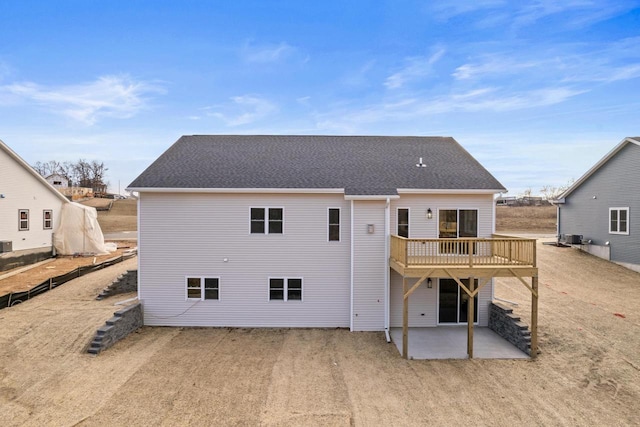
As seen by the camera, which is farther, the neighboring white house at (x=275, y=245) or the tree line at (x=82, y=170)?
the tree line at (x=82, y=170)

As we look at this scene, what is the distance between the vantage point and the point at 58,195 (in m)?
23.1

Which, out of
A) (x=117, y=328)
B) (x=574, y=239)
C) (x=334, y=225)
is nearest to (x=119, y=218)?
(x=117, y=328)

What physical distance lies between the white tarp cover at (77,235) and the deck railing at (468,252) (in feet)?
69.6

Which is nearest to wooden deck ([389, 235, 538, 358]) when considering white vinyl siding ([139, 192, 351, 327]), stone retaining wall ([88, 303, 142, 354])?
white vinyl siding ([139, 192, 351, 327])

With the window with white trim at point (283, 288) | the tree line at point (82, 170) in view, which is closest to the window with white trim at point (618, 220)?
the window with white trim at point (283, 288)

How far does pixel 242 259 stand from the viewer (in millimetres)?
12188

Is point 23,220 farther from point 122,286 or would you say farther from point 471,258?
point 471,258

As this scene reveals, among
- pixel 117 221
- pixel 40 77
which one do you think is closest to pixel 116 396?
pixel 40 77

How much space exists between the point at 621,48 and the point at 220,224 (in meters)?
25.1

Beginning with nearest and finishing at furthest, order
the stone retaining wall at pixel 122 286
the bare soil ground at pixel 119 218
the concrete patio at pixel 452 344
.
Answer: the concrete patio at pixel 452 344 → the stone retaining wall at pixel 122 286 → the bare soil ground at pixel 119 218

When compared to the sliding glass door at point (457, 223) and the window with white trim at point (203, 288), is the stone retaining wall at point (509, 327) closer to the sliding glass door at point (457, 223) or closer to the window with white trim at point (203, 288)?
the sliding glass door at point (457, 223)

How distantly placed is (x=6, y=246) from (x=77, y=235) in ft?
13.4

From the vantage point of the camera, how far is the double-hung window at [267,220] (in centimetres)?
1223

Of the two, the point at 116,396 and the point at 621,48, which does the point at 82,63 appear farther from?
the point at 621,48
